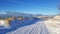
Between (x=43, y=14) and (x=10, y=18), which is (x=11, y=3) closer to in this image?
(x=10, y=18)

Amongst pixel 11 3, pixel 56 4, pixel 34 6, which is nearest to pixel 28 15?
pixel 34 6

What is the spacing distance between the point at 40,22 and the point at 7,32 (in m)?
0.96

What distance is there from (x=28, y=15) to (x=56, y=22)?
60 centimetres

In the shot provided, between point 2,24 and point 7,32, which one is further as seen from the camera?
point 2,24

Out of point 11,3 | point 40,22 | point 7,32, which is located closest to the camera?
point 7,32

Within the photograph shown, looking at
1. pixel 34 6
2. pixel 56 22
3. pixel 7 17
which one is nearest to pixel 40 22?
pixel 56 22

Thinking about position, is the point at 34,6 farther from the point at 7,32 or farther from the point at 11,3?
the point at 7,32

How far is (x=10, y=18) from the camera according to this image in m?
2.82

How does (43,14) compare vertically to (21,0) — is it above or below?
below

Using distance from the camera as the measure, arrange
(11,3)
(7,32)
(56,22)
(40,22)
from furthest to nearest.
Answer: (40,22), (56,22), (11,3), (7,32)

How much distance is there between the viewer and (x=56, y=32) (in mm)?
2574

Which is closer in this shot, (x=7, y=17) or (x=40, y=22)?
(x=7, y=17)

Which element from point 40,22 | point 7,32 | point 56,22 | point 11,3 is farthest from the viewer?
point 40,22

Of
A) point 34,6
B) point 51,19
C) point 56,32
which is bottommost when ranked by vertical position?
point 56,32
